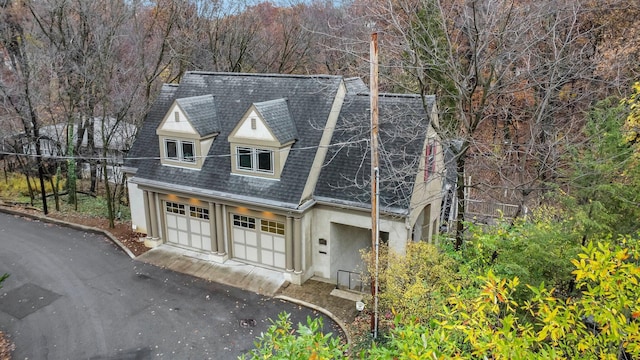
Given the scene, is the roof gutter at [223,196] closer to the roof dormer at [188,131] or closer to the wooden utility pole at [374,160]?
the roof dormer at [188,131]

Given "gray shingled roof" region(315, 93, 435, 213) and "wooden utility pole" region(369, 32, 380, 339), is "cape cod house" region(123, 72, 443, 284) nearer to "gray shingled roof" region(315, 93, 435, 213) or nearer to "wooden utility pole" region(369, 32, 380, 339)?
"gray shingled roof" region(315, 93, 435, 213)

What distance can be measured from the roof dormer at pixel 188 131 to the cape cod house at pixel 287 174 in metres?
0.05

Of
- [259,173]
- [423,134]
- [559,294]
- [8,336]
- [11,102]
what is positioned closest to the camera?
[559,294]

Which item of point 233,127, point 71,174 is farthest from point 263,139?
point 71,174

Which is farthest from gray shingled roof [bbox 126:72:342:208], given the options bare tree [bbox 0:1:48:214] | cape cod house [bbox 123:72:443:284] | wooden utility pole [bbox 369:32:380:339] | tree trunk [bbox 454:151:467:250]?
bare tree [bbox 0:1:48:214]

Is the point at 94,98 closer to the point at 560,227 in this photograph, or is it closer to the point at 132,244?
the point at 132,244

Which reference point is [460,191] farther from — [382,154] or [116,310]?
[116,310]

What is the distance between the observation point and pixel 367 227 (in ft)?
51.4

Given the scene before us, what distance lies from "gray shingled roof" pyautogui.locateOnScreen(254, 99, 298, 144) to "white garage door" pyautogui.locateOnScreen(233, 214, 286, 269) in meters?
3.45

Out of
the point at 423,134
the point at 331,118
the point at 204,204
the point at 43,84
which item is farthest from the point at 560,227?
the point at 43,84

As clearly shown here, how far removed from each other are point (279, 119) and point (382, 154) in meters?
4.23

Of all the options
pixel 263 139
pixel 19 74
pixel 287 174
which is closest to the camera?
pixel 263 139

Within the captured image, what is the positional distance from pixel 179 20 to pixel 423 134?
21.9 m

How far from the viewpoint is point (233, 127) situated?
59.4ft
